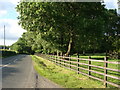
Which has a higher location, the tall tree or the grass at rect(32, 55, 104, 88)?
the tall tree

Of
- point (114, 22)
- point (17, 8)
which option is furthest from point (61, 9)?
point (114, 22)

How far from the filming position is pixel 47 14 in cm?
1978

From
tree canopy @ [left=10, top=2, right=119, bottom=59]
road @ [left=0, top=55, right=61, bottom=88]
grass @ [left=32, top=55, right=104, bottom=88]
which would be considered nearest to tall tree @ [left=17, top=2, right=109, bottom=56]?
tree canopy @ [left=10, top=2, right=119, bottom=59]

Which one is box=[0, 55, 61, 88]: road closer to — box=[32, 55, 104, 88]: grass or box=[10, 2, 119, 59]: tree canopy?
box=[32, 55, 104, 88]: grass

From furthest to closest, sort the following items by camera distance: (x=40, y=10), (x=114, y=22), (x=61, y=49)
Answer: (x=114, y=22) < (x=61, y=49) < (x=40, y=10)

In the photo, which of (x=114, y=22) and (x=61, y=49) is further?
(x=114, y=22)

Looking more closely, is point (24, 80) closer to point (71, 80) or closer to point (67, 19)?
point (71, 80)

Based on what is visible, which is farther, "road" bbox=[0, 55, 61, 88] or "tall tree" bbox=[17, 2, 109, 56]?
"tall tree" bbox=[17, 2, 109, 56]

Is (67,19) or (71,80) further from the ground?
(67,19)

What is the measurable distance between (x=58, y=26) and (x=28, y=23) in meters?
3.37

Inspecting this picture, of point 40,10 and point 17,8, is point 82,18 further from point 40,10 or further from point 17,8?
point 17,8

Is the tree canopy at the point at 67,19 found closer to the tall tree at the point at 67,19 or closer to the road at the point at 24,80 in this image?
the tall tree at the point at 67,19

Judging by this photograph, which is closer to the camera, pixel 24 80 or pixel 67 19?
pixel 24 80

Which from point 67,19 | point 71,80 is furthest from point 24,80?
point 67,19
